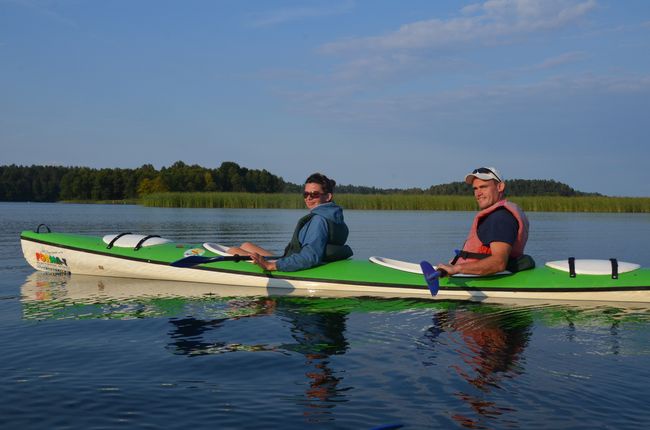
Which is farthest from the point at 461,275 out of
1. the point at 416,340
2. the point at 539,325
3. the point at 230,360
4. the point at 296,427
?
the point at 296,427

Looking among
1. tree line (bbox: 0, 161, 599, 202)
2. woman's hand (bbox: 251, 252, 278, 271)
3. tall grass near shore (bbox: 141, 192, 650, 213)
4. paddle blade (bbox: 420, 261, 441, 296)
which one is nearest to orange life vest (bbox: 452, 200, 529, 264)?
paddle blade (bbox: 420, 261, 441, 296)

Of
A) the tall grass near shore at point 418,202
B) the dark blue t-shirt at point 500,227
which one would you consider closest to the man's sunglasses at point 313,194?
the dark blue t-shirt at point 500,227

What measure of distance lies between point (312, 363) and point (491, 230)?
2.66 meters

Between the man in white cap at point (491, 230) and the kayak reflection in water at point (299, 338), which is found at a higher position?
the man in white cap at point (491, 230)

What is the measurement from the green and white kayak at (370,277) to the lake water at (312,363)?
23 centimetres

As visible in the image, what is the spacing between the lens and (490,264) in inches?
250

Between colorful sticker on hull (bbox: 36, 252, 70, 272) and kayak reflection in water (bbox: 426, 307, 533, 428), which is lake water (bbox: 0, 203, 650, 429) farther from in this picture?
colorful sticker on hull (bbox: 36, 252, 70, 272)

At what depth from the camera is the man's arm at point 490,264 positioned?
628cm

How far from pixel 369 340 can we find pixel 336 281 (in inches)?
87.2

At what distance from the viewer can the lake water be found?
3.39 metres

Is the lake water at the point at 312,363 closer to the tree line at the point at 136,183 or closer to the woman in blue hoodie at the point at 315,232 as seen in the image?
the woman in blue hoodie at the point at 315,232

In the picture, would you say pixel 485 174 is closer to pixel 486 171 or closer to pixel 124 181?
pixel 486 171

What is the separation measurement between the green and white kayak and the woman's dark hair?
0.98 meters

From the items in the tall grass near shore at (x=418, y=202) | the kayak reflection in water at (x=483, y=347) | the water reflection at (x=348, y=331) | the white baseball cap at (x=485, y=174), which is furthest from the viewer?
the tall grass near shore at (x=418, y=202)
